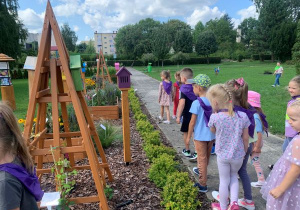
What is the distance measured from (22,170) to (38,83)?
1048 mm

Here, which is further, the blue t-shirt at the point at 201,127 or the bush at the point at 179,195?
the blue t-shirt at the point at 201,127

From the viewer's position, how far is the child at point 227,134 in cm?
234

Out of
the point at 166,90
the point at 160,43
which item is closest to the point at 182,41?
the point at 160,43

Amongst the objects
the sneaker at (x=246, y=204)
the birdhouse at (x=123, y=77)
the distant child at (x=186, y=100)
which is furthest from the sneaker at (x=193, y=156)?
the birdhouse at (x=123, y=77)

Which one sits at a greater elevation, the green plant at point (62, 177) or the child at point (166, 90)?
the child at point (166, 90)

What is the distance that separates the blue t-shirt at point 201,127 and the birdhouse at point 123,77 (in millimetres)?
1108

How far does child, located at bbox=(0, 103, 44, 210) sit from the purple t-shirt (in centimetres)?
176

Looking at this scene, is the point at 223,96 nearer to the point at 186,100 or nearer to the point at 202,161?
the point at 202,161

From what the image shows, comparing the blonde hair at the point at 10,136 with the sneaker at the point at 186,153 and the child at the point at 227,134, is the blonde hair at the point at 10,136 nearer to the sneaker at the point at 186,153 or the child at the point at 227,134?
the child at the point at 227,134

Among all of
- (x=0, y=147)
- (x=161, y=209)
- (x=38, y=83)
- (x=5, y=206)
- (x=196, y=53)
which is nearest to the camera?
(x=5, y=206)

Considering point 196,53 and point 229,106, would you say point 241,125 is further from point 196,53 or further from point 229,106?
point 196,53

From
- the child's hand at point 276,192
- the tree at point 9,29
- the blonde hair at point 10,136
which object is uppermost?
the tree at point 9,29

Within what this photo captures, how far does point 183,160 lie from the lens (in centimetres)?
395

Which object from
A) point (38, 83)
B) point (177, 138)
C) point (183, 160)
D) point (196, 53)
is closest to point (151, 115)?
point (177, 138)
